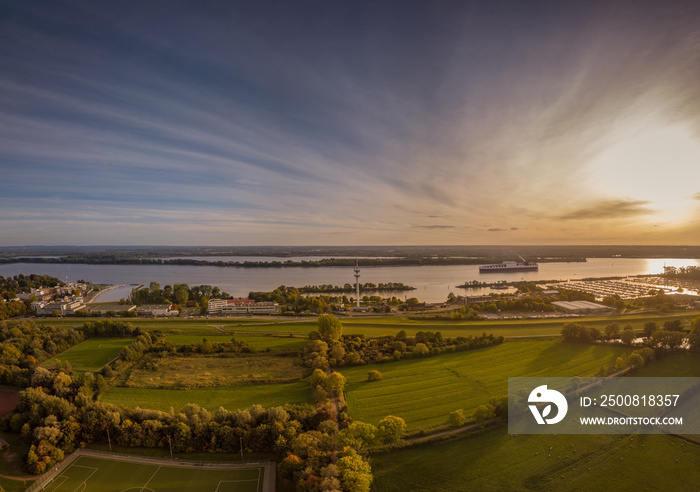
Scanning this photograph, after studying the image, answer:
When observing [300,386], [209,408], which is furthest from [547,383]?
[209,408]

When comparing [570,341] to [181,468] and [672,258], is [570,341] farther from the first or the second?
[672,258]

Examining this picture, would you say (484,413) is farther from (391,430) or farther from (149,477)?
(149,477)

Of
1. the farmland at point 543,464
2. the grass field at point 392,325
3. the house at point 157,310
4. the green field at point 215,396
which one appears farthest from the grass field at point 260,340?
the farmland at point 543,464

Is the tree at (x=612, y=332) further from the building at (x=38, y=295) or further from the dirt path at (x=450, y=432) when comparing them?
the building at (x=38, y=295)

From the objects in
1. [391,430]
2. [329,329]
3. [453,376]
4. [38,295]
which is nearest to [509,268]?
[329,329]

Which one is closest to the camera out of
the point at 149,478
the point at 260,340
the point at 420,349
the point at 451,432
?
the point at 149,478

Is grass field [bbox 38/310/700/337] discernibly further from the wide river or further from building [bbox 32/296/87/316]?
the wide river
